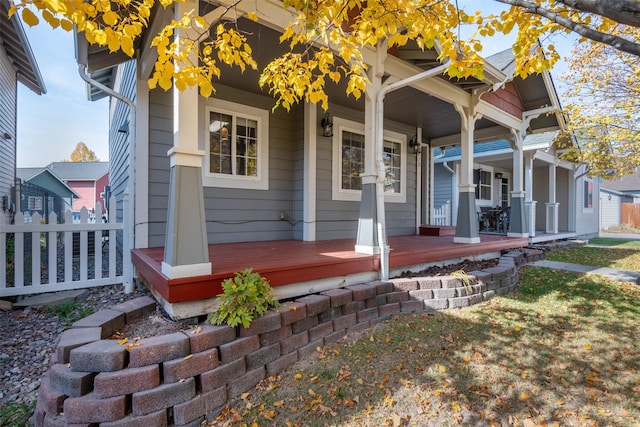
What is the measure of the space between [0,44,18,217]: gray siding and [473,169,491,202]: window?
13.7 metres

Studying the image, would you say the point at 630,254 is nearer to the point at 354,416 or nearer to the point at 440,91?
the point at 440,91

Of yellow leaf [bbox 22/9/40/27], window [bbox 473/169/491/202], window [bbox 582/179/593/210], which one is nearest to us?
yellow leaf [bbox 22/9/40/27]

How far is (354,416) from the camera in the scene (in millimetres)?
2100

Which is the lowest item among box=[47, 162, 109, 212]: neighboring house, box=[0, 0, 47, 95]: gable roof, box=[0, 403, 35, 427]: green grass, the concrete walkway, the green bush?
box=[0, 403, 35, 427]: green grass

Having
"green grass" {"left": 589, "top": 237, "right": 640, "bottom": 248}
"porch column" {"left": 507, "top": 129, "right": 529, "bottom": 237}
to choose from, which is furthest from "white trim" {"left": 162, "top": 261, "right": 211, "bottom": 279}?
"green grass" {"left": 589, "top": 237, "right": 640, "bottom": 248}

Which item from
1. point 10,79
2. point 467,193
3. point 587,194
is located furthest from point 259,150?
point 587,194

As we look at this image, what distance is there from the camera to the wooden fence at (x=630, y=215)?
2044 cm

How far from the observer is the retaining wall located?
6.23 ft

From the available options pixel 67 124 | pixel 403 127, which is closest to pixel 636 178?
pixel 403 127

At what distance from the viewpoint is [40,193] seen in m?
11.4

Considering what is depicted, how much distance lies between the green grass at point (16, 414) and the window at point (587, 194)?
1613 cm

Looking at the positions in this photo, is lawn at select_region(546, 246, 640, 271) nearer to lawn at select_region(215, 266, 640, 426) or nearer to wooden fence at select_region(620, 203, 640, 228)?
lawn at select_region(215, 266, 640, 426)

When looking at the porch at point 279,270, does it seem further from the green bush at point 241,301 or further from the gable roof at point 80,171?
the gable roof at point 80,171

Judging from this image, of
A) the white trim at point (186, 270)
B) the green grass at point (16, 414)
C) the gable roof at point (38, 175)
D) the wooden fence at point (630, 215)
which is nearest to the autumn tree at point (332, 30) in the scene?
the white trim at point (186, 270)
